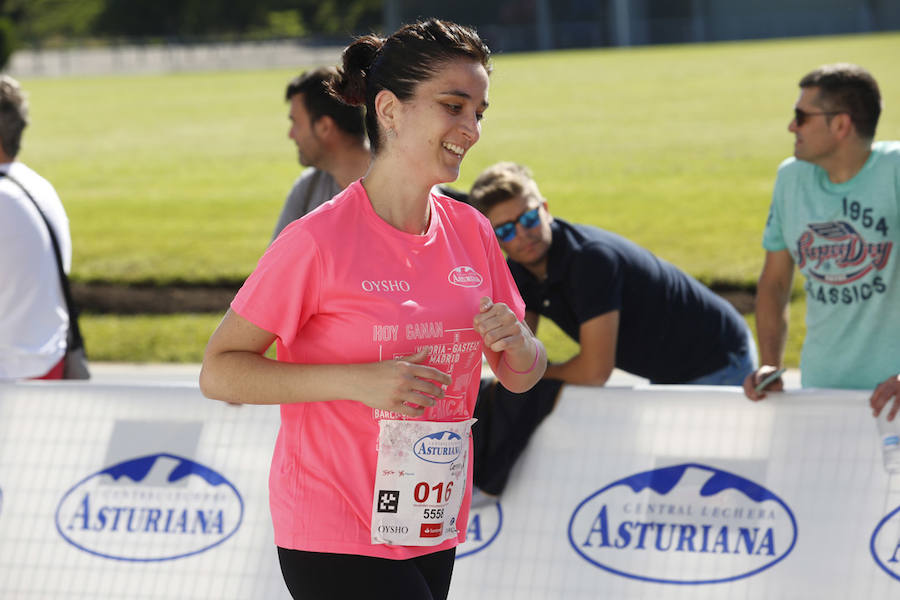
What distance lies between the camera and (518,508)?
4496 millimetres

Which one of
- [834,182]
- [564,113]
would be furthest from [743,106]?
[834,182]

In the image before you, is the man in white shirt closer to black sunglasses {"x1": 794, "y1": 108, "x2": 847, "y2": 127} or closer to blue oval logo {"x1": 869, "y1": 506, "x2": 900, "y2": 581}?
black sunglasses {"x1": 794, "y1": 108, "x2": 847, "y2": 127}

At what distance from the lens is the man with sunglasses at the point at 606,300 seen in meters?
4.54

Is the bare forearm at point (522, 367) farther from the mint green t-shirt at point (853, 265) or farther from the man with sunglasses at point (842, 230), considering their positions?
the mint green t-shirt at point (853, 265)

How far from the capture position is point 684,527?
4.30 meters

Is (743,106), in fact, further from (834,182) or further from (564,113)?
(834,182)

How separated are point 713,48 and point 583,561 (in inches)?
2298

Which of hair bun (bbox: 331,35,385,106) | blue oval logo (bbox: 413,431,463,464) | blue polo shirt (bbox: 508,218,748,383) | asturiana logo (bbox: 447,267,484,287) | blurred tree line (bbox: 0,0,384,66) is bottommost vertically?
blurred tree line (bbox: 0,0,384,66)

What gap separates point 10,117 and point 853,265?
11.8 feet

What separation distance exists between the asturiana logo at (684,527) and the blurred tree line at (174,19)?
9083cm

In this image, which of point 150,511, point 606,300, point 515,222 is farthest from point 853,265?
point 150,511

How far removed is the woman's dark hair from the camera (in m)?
2.54

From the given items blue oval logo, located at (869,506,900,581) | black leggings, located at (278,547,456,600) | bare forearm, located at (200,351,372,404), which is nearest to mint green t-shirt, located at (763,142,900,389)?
blue oval logo, located at (869,506,900,581)

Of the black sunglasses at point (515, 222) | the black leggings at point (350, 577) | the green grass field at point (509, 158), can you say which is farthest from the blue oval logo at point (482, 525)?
the green grass field at point (509, 158)
